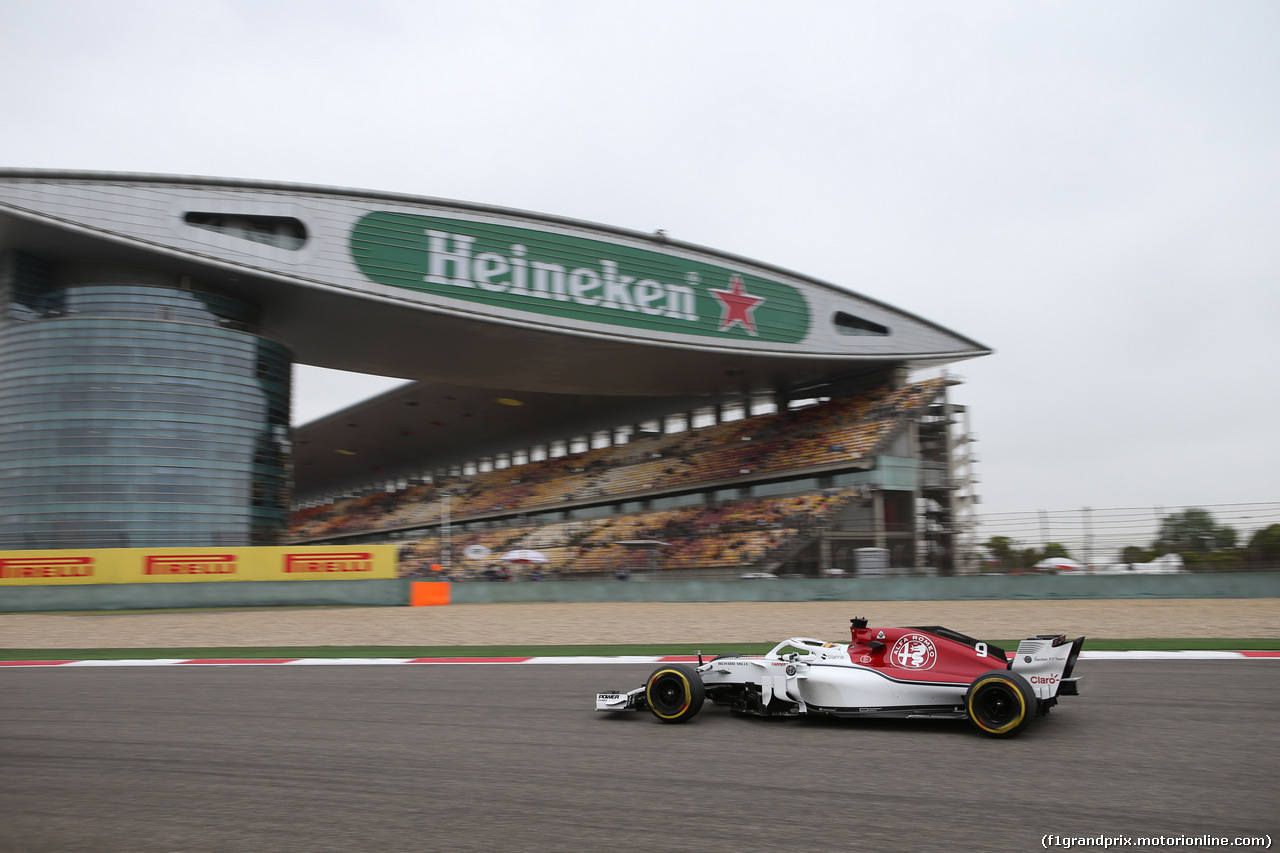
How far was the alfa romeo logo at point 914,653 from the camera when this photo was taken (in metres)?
6.29

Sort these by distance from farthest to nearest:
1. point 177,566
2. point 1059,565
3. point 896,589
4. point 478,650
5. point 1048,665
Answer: point 177,566 < point 896,589 < point 1059,565 < point 478,650 < point 1048,665

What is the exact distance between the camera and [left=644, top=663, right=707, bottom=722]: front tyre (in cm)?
668

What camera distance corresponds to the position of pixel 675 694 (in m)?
6.76

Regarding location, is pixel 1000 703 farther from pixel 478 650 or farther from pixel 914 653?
pixel 478 650

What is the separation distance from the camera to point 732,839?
149 inches

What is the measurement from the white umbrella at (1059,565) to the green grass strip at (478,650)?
8018mm

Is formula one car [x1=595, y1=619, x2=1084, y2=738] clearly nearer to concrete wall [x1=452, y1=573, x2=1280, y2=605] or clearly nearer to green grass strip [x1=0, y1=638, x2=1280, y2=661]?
green grass strip [x1=0, y1=638, x2=1280, y2=661]

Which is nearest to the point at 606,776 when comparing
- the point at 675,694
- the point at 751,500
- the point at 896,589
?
the point at 675,694

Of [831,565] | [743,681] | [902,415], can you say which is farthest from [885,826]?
[902,415]

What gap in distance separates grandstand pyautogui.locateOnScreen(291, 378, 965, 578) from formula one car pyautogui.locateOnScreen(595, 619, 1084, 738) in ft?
56.4

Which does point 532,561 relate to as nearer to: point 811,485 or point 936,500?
point 811,485

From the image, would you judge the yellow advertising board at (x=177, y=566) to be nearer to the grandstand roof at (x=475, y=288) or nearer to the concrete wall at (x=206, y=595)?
the concrete wall at (x=206, y=595)

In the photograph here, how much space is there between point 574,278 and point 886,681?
1058 inches

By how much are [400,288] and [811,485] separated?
661 inches
